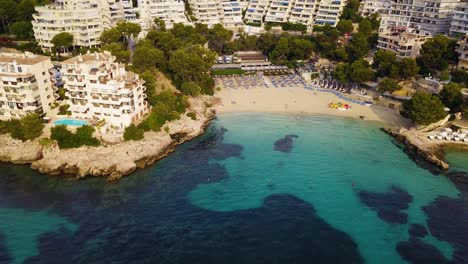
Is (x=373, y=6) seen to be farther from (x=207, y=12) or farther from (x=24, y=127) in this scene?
(x=24, y=127)

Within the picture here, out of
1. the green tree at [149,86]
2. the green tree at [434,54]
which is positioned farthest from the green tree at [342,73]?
the green tree at [149,86]

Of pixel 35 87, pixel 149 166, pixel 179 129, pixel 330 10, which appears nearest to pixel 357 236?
pixel 149 166

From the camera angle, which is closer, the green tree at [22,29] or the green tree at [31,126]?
the green tree at [31,126]

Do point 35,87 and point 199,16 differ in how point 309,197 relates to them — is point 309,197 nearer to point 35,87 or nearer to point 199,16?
point 35,87

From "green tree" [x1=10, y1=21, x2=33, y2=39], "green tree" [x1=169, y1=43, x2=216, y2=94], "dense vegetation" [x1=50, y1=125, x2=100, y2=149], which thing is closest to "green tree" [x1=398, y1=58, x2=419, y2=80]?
"green tree" [x1=169, y1=43, x2=216, y2=94]

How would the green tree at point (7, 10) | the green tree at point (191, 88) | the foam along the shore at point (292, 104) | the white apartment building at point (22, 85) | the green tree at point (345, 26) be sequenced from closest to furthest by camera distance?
the white apartment building at point (22, 85)
the foam along the shore at point (292, 104)
the green tree at point (191, 88)
the green tree at point (7, 10)
the green tree at point (345, 26)

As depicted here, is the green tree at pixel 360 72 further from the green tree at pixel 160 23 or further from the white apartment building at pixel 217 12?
the green tree at pixel 160 23

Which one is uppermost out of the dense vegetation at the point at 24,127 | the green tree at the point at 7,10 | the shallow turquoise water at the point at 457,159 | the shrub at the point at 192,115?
the green tree at the point at 7,10

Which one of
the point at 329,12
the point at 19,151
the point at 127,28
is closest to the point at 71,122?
the point at 19,151
